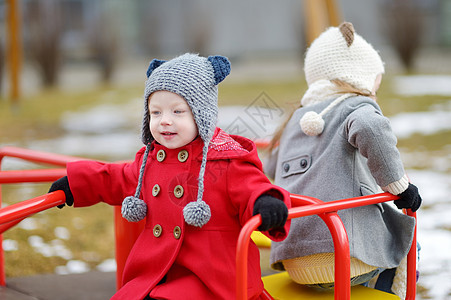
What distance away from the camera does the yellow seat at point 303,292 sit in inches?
79.9

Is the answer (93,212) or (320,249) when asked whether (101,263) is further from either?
(320,249)

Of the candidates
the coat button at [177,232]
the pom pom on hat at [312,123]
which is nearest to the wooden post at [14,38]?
the pom pom on hat at [312,123]

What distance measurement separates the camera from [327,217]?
5.63ft

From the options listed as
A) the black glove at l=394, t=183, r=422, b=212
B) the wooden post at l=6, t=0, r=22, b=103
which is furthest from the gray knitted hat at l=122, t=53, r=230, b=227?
the wooden post at l=6, t=0, r=22, b=103

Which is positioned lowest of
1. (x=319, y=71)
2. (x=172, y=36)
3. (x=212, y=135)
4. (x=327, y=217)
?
(x=327, y=217)

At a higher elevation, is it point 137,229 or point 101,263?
point 137,229

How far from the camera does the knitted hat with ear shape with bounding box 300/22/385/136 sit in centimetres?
216

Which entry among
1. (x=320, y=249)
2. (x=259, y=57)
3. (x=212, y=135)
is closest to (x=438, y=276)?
(x=320, y=249)

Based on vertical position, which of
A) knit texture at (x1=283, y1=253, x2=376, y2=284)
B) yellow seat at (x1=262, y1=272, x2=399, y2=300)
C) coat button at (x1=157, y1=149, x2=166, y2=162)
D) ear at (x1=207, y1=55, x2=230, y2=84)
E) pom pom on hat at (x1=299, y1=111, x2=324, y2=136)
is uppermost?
ear at (x1=207, y1=55, x2=230, y2=84)

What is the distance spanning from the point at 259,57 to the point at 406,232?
18.0 meters

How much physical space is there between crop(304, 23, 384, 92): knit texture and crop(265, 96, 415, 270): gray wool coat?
11 centimetres

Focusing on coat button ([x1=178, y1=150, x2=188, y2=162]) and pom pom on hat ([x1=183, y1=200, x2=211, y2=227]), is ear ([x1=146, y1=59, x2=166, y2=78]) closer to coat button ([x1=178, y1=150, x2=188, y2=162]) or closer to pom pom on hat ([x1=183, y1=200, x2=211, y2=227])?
coat button ([x1=178, y1=150, x2=188, y2=162])

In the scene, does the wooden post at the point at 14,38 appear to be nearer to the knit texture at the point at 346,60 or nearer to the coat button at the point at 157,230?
the knit texture at the point at 346,60

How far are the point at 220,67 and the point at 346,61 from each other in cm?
60
